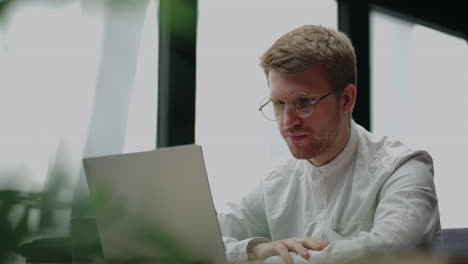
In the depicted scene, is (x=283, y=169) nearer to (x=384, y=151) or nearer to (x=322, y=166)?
(x=322, y=166)

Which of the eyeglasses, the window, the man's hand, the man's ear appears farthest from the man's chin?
the window

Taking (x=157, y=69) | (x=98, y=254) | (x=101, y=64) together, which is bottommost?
(x=98, y=254)

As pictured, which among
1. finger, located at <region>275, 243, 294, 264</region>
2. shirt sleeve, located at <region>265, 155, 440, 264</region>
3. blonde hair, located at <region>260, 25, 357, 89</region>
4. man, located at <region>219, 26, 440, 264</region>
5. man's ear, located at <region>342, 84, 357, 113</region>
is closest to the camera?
finger, located at <region>275, 243, 294, 264</region>

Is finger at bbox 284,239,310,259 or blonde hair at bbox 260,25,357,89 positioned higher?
blonde hair at bbox 260,25,357,89

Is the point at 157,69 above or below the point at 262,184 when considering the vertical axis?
above

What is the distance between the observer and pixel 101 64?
423 mm

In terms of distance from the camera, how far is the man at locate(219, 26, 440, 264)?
183 centimetres

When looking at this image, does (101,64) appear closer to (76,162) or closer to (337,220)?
(76,162)

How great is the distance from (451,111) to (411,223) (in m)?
3.15

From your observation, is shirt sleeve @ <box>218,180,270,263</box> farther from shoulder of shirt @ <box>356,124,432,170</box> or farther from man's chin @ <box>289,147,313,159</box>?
shoulder of shirt @ <box>356,124,432,170</box>

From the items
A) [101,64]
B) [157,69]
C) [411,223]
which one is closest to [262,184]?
[411,223]

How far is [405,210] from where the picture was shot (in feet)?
5.55

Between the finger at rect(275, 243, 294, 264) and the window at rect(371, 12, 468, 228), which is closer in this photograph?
the finger at rect(275, 243, 294, 264)

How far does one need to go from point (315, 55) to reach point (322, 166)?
0.39 m
